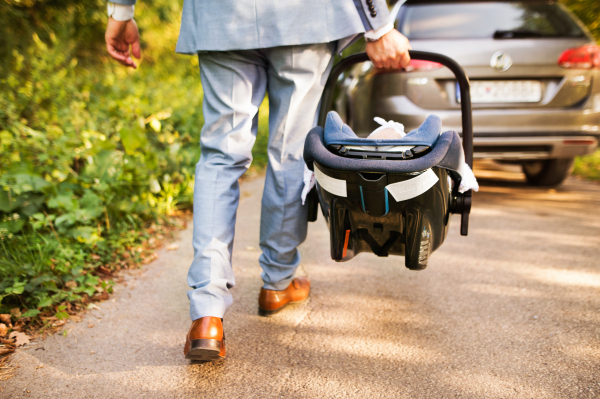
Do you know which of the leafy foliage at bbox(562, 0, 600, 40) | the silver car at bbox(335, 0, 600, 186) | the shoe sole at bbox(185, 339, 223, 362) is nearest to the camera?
the shoe sole at bbox(185, 339, 223, 362)

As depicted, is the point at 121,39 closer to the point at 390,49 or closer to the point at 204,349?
the point at 390,49

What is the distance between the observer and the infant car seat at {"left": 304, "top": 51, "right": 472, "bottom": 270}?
143 cm

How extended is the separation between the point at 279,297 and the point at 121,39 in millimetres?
1308

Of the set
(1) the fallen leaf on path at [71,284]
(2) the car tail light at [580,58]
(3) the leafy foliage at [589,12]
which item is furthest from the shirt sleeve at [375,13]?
(3) the leafy foliage at [589,12]

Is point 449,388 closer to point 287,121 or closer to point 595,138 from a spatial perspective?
point 287,121

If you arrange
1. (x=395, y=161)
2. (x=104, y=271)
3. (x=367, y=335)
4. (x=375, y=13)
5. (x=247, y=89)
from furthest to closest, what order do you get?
1. (x=104, y=271)
2. (x=367, y=335)
3. (x=247, y=89)
4. (x=375, y=13)
5. (x=395, y=161)

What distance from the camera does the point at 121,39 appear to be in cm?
195

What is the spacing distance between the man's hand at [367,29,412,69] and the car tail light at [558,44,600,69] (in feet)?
8.04

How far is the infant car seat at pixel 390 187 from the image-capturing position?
4.69ft

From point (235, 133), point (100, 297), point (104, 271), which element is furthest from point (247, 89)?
point (104, 271)

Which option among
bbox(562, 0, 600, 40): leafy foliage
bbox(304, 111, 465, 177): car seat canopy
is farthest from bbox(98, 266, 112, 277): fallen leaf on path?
bbox(562, 0, 600, 40): leafy foliage

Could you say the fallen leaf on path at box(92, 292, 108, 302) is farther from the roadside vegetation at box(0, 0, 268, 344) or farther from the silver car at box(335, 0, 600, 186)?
the silver car at box(335, 0, 600, 186)

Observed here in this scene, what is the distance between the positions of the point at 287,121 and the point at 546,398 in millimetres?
1312

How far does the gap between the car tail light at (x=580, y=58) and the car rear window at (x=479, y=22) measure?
7.9 inches
